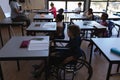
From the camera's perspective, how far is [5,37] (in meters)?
4.89

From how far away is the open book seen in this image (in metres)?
2.02

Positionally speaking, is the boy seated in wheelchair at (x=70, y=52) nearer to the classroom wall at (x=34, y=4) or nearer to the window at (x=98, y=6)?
the classroom wall at (x=34, y=4)

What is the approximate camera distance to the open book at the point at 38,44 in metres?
2.02

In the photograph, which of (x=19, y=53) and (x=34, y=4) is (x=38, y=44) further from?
(x=34, y=4)

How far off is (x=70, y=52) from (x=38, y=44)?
19.0 inches

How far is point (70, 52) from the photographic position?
2229 millimetres

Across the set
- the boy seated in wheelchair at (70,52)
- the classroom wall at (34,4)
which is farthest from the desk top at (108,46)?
the classroom wall at (34,4)

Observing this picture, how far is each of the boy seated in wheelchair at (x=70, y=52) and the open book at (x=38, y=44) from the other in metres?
0.25

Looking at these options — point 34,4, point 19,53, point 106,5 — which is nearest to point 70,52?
point 19,53

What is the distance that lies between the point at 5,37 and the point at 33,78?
267 cm

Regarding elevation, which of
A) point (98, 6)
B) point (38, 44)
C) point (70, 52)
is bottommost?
point (70, 52)

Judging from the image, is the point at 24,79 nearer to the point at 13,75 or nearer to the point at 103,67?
the point at 13,75

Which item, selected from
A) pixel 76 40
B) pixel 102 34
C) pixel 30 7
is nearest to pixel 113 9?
pixel 30 7

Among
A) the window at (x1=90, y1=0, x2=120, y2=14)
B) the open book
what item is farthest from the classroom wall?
the open book
